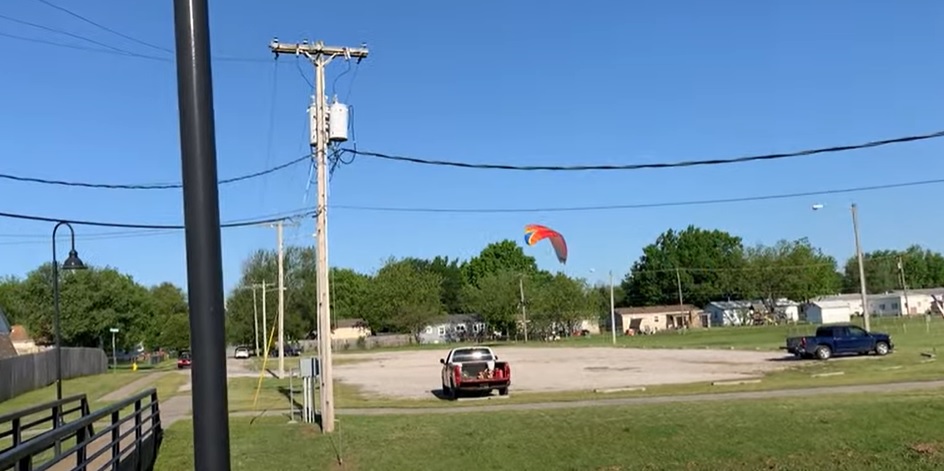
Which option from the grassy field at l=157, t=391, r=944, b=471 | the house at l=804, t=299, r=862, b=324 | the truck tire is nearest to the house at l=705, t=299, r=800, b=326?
the house at l=804, t=299, r=862, b=324

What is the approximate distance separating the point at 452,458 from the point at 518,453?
119cm

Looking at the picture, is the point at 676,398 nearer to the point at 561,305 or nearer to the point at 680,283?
the point at 561,305

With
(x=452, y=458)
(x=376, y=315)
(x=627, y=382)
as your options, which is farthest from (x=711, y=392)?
(x=376, y=315)

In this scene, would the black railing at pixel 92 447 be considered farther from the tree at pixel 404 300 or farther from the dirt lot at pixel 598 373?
the tree at pixel 404 300

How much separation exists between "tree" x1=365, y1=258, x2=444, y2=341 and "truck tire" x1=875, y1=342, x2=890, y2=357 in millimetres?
85059

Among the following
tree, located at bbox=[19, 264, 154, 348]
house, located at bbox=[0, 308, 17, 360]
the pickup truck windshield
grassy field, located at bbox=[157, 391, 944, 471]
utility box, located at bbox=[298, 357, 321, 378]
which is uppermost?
tree, located at bbox=[19, 264, 154, 348]

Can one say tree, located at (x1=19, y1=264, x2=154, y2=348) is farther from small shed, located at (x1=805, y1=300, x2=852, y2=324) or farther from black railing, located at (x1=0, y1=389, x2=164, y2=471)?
small shed, located at (x1=805, y1=300, x2=852, y2=324)

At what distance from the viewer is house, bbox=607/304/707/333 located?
14225cm

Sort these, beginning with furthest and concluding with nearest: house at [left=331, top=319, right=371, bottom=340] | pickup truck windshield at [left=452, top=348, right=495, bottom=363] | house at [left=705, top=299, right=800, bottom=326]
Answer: house at [left=331, top=319, right=371, bottom=340] < house at [left=705, top=299, right=800, bottom=326] < pickup truck windshield at [left=452, top=348, right=495, bottom=363]

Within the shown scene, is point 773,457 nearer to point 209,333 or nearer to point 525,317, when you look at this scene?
point 209,333

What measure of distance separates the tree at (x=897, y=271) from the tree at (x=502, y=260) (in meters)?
81.2

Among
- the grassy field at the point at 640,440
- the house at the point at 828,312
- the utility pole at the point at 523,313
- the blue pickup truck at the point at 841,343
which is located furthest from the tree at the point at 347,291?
the grassy field at the point at 640,440

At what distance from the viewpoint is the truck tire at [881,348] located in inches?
1598

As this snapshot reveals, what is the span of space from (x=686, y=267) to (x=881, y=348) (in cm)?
12307
